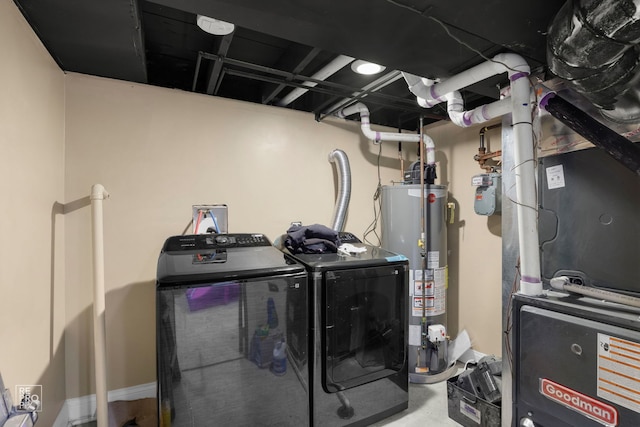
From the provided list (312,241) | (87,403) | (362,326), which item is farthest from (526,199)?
(87,403)

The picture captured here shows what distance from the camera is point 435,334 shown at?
254cm

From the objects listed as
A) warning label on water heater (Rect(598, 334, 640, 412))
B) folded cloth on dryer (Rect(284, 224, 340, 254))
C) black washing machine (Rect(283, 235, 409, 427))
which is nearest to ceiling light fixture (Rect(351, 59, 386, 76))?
folded cloth on dryer (Rect(284, 224, 340, 254))

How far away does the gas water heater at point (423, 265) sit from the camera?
259cm

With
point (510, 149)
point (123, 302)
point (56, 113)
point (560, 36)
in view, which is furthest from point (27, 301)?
point (510, 149)

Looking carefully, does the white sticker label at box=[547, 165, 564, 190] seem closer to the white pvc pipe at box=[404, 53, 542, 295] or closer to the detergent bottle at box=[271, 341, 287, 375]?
the white pvc pipe at box=[404, 53, 542, 295]

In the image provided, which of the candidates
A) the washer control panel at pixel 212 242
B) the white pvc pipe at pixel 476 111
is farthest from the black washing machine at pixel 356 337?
the white pvc pipe at pixel 476 111

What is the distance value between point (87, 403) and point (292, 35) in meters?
2.67

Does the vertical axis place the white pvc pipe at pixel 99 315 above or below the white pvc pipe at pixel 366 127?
below

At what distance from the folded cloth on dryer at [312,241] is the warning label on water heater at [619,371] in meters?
1.46

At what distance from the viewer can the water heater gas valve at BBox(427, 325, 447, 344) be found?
254 centimetres

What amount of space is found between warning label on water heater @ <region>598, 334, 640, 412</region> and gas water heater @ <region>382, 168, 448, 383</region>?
5.28 ft

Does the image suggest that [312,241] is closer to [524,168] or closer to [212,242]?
[212,242]

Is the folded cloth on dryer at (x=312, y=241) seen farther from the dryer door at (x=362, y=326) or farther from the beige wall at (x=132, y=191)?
the beige wall at (x=132, y=191)

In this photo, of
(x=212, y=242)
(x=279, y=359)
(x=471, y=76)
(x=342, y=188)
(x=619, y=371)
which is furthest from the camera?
(x=342, y=188)
